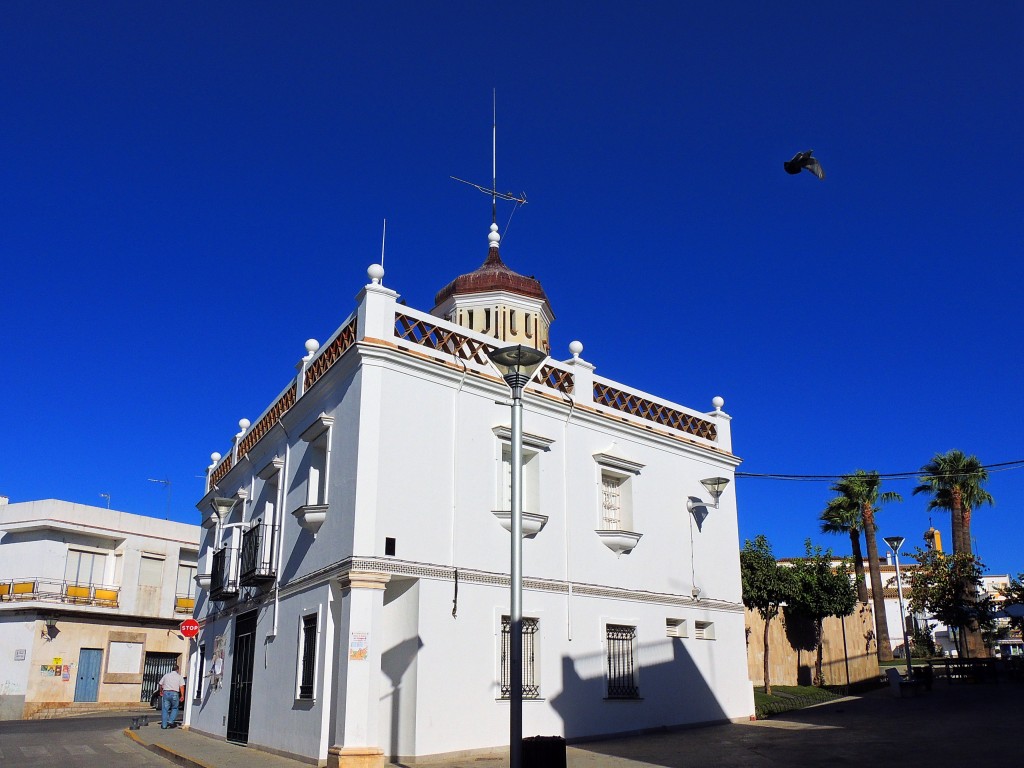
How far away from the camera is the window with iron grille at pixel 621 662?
630 inches

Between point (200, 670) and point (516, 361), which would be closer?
point (516, 361)

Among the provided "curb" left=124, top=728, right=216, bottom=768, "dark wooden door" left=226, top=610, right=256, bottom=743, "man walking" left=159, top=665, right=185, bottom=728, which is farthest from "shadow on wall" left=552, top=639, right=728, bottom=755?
"man walking" left=159, top=665, right=185, bottom=728

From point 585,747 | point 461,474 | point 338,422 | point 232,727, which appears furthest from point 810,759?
point 232,727

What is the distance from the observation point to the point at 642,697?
16.3m

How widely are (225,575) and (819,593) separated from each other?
16.8 m

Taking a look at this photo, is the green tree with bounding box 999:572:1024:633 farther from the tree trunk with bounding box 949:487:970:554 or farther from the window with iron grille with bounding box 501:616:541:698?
the window with iron grille with bounding box 501:616:541:698

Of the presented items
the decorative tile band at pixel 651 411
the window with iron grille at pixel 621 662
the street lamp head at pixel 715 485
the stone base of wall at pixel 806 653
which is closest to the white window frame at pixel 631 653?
the window with iron grille at pixel 621 662

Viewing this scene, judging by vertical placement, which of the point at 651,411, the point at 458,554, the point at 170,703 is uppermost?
the point at 651,411

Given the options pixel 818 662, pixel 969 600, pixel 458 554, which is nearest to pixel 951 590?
pixel 969 600

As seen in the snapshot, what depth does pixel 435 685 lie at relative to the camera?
42.9ft

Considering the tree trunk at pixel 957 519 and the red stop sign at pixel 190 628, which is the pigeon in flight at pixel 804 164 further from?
the tree trunk at pixel 957 519

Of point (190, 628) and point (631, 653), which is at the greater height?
point (190, 628)

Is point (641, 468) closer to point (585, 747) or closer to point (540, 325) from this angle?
point (540, 325)

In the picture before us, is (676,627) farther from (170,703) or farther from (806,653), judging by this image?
(170,703)
